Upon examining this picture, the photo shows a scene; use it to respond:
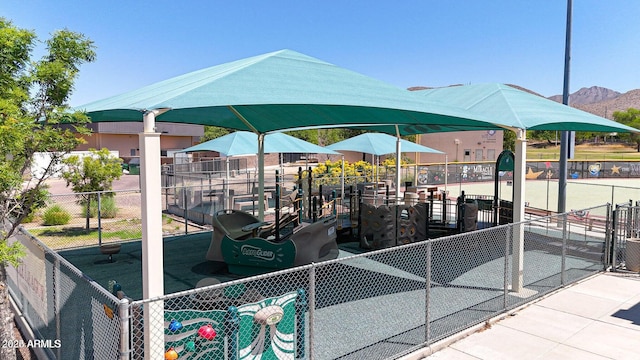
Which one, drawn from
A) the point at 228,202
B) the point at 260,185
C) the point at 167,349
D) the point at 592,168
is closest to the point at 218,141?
the point at 228,202

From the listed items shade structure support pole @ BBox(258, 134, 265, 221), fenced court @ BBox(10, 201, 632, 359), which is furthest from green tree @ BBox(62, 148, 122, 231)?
shade structure support pole @ BBox(258, 134, 265, 221)

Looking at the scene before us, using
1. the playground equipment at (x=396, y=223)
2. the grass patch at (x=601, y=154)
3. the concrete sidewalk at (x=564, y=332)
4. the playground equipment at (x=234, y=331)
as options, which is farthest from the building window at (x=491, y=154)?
the playground equipment at (x=234, y=331)

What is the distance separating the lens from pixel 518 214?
929cm

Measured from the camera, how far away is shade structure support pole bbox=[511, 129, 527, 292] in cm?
897

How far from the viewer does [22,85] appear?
5.93 metres

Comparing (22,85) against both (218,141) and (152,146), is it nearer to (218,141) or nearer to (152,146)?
(152,146)

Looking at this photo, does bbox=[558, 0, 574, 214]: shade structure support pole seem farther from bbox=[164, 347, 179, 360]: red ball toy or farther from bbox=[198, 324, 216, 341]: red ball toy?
bbox=[164, 347, 179, 360]: red ball toy

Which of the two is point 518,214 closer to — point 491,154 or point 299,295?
point 299,295

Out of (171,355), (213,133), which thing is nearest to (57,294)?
(171,355)

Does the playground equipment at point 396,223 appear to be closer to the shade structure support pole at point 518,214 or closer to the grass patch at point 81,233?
the shade structure support pole at point 518,214

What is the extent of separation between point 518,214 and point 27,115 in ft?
28.4

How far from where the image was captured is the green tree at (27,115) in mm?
5207

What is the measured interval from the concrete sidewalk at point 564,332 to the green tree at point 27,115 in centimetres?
546

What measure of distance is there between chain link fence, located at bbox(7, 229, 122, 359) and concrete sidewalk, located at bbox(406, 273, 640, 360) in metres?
3.91
